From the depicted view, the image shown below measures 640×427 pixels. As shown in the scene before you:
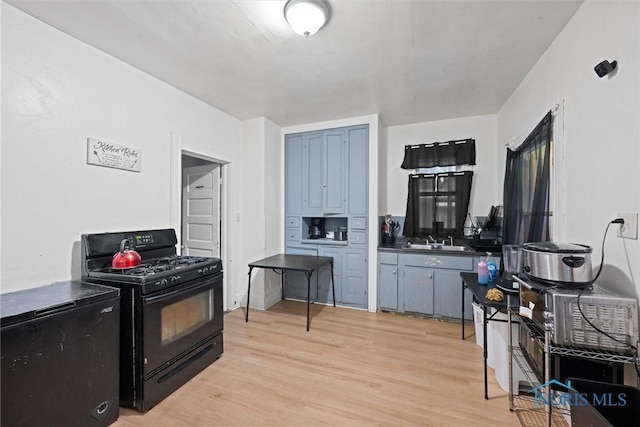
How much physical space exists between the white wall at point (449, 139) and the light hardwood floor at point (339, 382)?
1.73m

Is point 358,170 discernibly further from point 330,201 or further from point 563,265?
point 563,265

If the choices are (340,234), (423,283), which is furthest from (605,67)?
(340,234)

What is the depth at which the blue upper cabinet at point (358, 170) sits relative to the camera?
3586 mm

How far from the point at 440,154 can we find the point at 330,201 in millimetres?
1713

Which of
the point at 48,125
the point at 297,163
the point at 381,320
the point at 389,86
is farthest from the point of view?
the point at 297,163

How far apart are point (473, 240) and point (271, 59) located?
125 inches

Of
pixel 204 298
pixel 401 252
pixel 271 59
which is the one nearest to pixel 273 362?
pixel 204 298

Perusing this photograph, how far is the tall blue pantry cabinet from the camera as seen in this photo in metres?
3.62

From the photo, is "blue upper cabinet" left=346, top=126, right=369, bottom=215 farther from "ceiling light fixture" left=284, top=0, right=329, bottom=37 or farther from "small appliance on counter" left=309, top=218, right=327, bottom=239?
"ceiling light fixture" left=284, top=0, right=329, bottom=37

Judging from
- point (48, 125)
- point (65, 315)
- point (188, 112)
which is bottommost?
point (65, 315)

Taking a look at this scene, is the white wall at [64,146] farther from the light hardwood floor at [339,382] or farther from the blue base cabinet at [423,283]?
the blue base cabinet at [423,283]

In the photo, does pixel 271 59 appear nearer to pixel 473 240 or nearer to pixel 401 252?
pixel 401 252

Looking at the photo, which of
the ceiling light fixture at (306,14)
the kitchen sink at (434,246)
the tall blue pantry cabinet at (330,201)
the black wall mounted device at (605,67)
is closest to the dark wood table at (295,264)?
the tall blue pantry cabinet at (330,201)

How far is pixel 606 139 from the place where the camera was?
4.70 feet
